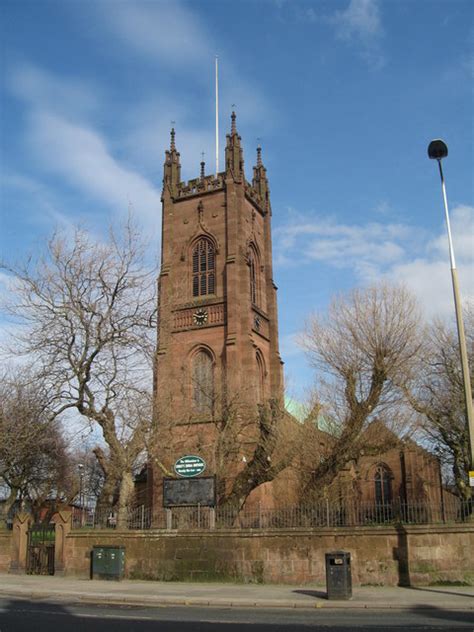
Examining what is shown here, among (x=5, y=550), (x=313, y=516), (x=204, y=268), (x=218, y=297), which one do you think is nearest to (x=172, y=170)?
(x=204, y=268)

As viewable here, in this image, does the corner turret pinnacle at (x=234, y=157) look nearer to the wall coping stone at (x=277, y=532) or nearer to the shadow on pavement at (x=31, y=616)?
the wall coping stone at (x=277, y=532)

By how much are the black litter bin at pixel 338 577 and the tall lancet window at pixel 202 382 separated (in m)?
21.3

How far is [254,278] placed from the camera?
47781 mm

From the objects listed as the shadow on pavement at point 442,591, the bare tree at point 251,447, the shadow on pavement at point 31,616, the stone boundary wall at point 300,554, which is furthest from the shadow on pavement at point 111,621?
the bare tree at point 251,447

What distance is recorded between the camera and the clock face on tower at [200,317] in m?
43.2

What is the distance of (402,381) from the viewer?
26047 mm

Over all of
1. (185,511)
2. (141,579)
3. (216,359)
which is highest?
(216,359)

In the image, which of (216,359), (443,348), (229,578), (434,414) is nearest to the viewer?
(229,578)

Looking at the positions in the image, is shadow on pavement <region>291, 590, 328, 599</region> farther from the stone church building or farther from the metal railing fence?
the stone church building

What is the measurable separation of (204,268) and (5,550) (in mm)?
25718

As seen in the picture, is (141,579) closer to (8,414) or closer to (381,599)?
(381,599)

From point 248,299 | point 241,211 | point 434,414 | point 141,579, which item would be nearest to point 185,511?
point 141,579

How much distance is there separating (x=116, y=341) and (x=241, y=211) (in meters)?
22.3

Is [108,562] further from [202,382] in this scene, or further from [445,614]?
[202,382]
